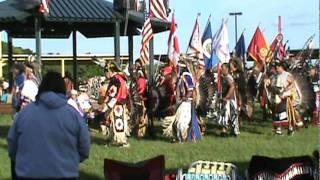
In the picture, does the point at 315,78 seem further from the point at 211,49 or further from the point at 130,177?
the point at 130,177

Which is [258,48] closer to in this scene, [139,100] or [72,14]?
[72,14]

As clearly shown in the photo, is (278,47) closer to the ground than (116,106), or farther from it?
farther from it

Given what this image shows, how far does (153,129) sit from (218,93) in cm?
177

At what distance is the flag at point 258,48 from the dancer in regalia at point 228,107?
7.11 meters

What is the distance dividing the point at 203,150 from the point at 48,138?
6807 millimetres

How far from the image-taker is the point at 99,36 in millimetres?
25375

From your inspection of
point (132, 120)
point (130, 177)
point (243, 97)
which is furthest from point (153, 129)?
point (130, 177)

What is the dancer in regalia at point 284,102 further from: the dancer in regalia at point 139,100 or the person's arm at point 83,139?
the person's arm at point 83,139

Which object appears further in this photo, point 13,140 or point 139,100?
point 139,100

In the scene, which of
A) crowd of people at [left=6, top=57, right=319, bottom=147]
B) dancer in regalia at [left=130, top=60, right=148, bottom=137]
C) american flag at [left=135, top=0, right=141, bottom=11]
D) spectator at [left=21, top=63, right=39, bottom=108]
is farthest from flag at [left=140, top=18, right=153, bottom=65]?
spectator at [left=21, top=63, right=39, bottom=108]

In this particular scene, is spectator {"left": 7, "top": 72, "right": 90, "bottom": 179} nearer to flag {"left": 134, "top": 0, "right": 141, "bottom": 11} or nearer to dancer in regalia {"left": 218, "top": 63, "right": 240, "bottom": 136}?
dancer in regalia {"left": 218, "top": 63, "right": 240, "bottom": 136}

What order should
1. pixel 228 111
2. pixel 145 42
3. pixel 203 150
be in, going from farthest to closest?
pixel 145 42, pixel 228 111, pixel 203 150

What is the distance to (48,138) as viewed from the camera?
532 cm

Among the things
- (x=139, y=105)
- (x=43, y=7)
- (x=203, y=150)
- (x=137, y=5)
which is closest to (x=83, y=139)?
(x=203, y=150)
